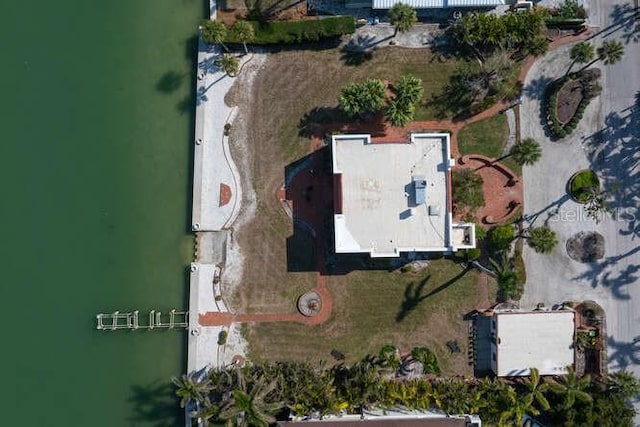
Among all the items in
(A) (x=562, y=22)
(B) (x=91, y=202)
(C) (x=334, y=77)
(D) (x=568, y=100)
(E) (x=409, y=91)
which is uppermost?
(A) (x=562, y=22)

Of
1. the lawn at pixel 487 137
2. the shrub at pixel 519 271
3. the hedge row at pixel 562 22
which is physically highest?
the hedge row at pixel 562 22

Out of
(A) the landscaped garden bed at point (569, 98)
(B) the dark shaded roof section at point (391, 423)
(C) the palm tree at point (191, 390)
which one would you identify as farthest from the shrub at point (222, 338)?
(A) the landscaped garden bed at point (569, 98)

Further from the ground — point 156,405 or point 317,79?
point 317,79

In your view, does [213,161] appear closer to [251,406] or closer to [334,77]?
[334,77]

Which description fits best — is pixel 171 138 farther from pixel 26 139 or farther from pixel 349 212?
pixel 349 212

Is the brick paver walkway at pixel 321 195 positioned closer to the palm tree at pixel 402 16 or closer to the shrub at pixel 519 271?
the shrub at pixel 519 271

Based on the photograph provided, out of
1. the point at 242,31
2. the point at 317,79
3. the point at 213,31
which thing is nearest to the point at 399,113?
the point at 317,79
